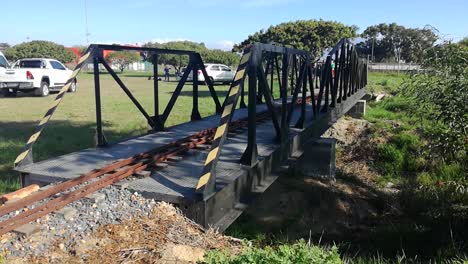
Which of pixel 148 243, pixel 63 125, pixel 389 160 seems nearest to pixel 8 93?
pixel 63 125

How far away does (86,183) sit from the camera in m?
4.07

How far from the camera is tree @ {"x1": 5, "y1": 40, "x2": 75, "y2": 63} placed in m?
59.2

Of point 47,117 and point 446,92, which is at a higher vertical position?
point 446,92

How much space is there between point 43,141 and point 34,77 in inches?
450

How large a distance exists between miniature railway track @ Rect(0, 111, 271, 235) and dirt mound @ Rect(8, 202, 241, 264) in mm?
404

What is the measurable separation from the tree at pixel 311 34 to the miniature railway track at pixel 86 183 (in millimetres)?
36112

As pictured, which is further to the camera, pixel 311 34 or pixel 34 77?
pixel 311 34

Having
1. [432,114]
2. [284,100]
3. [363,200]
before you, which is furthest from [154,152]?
[363,200]

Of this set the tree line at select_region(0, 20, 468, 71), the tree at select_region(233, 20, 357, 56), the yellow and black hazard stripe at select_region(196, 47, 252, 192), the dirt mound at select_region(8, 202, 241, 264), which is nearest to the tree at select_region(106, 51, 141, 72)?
the tree line at select_region(0, 20, 468, 71)

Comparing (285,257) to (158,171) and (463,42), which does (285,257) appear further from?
(463,42)

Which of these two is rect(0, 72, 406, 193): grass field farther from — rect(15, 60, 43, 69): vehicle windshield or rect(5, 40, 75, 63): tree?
rect(5, 40, 75, 63): tree

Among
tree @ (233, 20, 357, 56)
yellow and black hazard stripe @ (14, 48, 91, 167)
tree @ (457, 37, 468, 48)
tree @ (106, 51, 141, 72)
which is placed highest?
tree @ (233, 20, 357, 56)

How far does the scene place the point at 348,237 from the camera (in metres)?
7.48

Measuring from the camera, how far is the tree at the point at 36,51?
194ft
